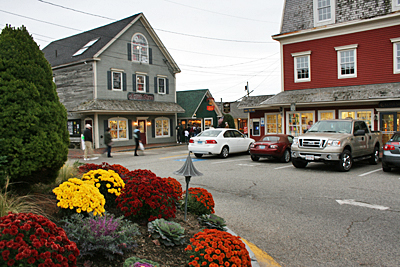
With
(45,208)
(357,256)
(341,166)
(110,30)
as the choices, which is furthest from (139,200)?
(110,30)

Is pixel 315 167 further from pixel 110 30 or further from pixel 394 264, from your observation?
pixel 110 30

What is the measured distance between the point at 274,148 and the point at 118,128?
16485 mm

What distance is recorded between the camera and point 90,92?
25.7 metres

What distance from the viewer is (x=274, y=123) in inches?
907

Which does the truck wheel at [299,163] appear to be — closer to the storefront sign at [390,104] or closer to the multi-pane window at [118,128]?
the storefront sign at [390,104]

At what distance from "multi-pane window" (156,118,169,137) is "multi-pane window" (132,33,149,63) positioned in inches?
240

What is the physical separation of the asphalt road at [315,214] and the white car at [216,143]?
537 cm

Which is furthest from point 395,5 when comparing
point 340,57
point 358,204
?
point 358,204

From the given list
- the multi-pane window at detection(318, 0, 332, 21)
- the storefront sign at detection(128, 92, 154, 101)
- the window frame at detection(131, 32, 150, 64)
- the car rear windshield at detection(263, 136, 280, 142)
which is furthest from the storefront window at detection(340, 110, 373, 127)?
the window frame at detection(131, 32, 150, 64)

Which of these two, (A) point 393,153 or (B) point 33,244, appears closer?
(B) point 33,244

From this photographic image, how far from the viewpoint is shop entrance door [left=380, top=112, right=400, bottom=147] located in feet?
57.9

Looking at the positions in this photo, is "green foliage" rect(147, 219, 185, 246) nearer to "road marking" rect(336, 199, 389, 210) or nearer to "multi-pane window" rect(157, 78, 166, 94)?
"road marking" rect(336, 199, 389, 210)

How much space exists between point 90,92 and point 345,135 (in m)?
20.3

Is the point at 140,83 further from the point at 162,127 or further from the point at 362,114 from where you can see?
the point at 362,114
